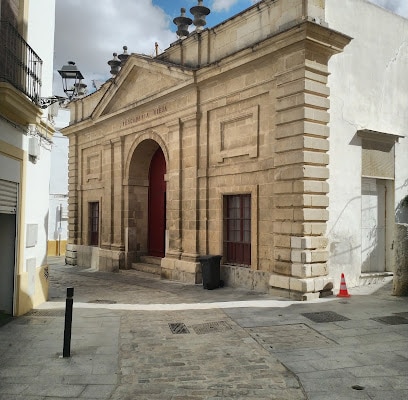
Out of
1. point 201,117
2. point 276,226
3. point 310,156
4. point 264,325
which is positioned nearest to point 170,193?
point 201,117

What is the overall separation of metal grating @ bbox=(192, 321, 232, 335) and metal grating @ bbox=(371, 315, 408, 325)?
2.57 metres

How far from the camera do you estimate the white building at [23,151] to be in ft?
23.9

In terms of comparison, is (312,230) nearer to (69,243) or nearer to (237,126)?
(237,126)

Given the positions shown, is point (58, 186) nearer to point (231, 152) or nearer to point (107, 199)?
point (107, 199)

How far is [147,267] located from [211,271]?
408cm

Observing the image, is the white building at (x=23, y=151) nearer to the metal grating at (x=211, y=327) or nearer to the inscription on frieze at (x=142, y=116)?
the metal grating at (x=211, y=327)

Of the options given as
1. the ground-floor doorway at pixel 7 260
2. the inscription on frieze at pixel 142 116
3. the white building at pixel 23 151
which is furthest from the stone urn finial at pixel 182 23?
the ground-floor doorway at pixel 7 260

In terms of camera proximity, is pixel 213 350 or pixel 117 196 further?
pixel 117 196

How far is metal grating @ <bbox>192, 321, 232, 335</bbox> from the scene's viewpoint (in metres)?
6.72

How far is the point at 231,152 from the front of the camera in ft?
36.2

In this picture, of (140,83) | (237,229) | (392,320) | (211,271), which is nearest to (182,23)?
(140,83)

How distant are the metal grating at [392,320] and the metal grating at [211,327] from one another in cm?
257

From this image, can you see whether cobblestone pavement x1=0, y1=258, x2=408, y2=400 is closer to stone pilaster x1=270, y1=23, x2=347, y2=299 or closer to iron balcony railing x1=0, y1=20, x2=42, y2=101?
stone pilaster x1=270, y1=23, x2=347, y2=299

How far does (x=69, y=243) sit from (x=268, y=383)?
15522 millimetres
